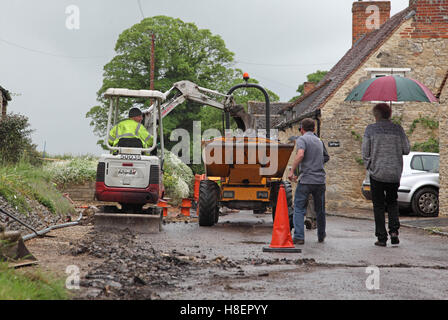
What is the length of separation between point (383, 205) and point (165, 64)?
35959 millimetres

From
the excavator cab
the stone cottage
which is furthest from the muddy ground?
the stone cottage

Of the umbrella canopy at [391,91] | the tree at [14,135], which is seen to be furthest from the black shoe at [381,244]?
the tree at [14,135]

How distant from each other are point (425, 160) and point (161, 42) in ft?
99.0

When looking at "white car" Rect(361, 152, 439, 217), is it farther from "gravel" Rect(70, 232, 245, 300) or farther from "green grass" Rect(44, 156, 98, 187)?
"gravel" Rect(70, 232, 245, 300)

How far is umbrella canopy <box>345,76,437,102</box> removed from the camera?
1050cm

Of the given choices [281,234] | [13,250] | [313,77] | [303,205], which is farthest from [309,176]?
[313,77]

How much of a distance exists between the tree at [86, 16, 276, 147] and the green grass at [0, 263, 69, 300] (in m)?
37.5

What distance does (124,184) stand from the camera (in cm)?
1124

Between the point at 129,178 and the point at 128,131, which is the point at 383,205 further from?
the point at 128,131

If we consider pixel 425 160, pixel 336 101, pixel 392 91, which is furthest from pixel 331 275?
pixel 336 101

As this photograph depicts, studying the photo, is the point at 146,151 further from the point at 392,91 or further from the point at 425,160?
the point at 425,160

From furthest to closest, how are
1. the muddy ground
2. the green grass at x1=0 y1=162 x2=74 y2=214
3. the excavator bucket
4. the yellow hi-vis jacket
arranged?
1. the yellow hi-vis jacket
2. the green grass at x1=0 y1=162 x2=74 y2=214
3. the excavator bucket
4. the muddy ground

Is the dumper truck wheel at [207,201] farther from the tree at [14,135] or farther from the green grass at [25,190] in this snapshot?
the tree at [14,135]

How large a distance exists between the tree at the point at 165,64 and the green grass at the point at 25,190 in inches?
1119
